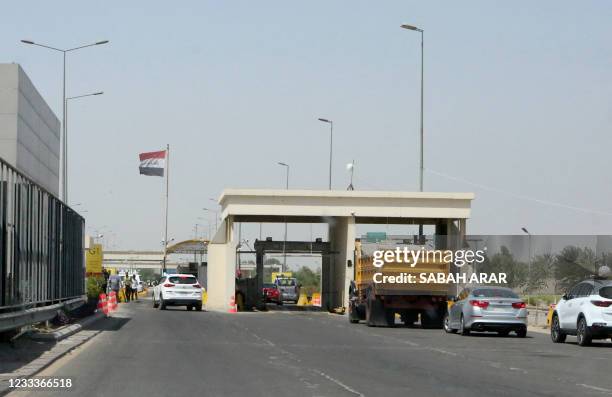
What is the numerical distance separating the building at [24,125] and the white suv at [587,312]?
54.2 m

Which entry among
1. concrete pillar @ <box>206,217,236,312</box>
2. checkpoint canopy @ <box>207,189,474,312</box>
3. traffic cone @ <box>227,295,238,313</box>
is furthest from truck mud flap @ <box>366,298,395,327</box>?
concrete pillar @ <box>206,217,236,312</box>

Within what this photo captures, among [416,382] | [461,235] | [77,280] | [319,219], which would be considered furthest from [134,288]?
[416,382]

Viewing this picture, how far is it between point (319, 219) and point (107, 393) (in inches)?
2073

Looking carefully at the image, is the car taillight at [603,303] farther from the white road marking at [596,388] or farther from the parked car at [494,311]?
the white road marking at [596,388]

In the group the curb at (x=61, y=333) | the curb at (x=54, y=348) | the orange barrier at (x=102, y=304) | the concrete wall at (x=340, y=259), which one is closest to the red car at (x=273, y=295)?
the concrete wall at (x=340, y=259)

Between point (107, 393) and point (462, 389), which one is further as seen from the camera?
point (462, 389)

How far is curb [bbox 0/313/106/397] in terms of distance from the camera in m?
16.6

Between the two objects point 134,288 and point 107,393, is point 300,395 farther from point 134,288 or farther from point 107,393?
point 134,288

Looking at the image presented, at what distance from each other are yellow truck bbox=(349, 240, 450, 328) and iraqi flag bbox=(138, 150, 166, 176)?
45416mm

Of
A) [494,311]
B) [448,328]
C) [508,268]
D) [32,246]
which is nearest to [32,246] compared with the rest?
[32,246]

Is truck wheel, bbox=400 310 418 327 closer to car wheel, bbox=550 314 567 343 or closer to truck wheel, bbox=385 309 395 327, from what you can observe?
truck wheel, bbox=385 309 395 327

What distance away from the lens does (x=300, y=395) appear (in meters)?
15.0

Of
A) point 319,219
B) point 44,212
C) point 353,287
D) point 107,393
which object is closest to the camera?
point 107,393

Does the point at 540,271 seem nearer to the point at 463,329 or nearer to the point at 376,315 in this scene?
the point at 376,315
